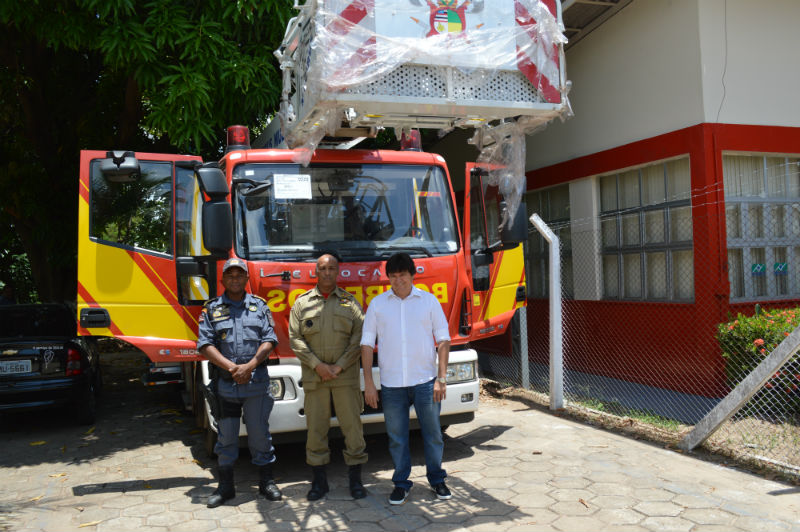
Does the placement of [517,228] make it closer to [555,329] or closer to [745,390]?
[555,329]

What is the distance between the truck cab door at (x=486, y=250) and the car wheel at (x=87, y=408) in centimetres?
464

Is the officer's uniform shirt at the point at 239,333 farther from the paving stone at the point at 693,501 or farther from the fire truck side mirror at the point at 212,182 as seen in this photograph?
the paving stone at the point at 693,501

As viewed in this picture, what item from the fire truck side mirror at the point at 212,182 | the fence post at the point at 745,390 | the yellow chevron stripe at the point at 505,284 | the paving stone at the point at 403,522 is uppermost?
the fire truck side mirror at the point at 212,182

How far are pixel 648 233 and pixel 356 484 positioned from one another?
5.53m

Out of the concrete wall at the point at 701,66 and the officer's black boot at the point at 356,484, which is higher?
the concrete wall at the point at 701,66

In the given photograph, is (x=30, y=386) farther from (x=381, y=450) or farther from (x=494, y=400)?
(x=494, y=400)

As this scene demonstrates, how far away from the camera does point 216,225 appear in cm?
473

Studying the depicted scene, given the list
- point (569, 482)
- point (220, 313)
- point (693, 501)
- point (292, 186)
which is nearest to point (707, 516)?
point (693, 501)

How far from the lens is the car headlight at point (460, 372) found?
529cm

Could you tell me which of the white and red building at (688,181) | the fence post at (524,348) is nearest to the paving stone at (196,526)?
the fence post at (524,348)

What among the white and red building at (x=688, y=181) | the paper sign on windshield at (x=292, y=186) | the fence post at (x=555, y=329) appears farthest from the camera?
the white and red building at (x=688, y=181)

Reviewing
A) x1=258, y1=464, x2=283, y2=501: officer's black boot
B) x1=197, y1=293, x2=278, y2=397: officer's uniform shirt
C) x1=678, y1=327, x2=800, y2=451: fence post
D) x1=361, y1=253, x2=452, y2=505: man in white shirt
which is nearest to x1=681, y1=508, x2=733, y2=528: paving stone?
x1=678, y1=327, x2=800, y2=451: fence post

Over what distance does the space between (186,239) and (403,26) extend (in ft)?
8.49

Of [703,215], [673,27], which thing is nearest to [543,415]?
[703,215]
